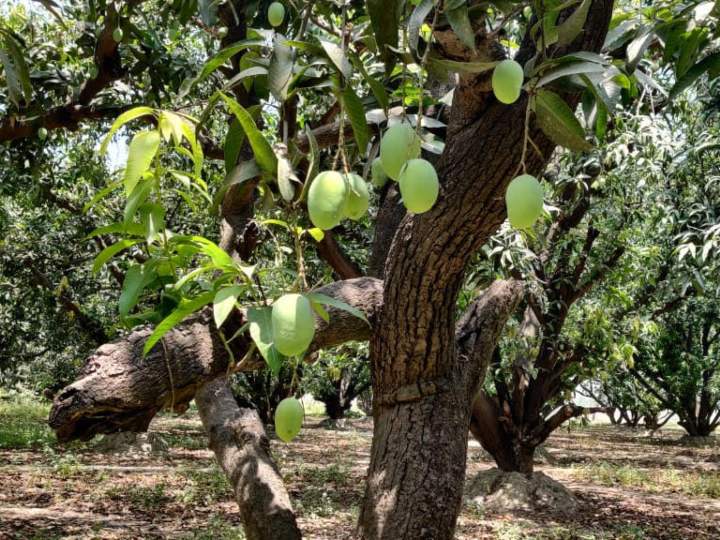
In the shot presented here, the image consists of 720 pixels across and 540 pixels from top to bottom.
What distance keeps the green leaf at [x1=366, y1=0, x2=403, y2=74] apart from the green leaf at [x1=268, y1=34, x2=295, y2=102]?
0.11m

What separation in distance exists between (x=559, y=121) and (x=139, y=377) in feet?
2.82

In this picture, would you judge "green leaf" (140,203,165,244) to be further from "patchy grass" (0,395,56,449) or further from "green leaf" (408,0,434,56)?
"patchy grass" (0,395,56,449)

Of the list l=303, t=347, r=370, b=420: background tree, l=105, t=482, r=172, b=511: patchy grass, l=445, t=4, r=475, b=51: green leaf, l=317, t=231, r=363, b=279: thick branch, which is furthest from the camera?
l=303, t=347, r=370, b=420: background tree

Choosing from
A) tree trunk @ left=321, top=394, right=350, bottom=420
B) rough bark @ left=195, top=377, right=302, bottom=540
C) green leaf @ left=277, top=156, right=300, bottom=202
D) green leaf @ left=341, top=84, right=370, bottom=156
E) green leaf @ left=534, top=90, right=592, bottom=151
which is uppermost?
tree trunk @ left=321, top=394, right=350, bottom=420

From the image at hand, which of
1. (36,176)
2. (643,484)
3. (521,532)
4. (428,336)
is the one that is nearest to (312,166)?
(428,336)

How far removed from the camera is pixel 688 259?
479 centimetres

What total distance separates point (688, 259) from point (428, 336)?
361cm

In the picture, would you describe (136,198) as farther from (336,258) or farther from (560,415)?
(560,415)

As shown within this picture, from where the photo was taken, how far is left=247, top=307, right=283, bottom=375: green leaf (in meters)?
0.85

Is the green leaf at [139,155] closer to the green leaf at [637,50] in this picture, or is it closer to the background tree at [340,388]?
the green leaf at [637,50]

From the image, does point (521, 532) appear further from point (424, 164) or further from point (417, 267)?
point (424, 164)

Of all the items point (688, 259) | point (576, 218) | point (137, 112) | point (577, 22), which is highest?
point (576, 218)

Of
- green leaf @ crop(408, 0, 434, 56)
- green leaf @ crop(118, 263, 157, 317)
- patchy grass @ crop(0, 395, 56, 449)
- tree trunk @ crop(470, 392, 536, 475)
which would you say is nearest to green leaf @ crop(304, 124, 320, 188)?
green leaf @ crop(408, 0, 434, 56)

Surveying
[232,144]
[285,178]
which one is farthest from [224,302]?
[232,144]
